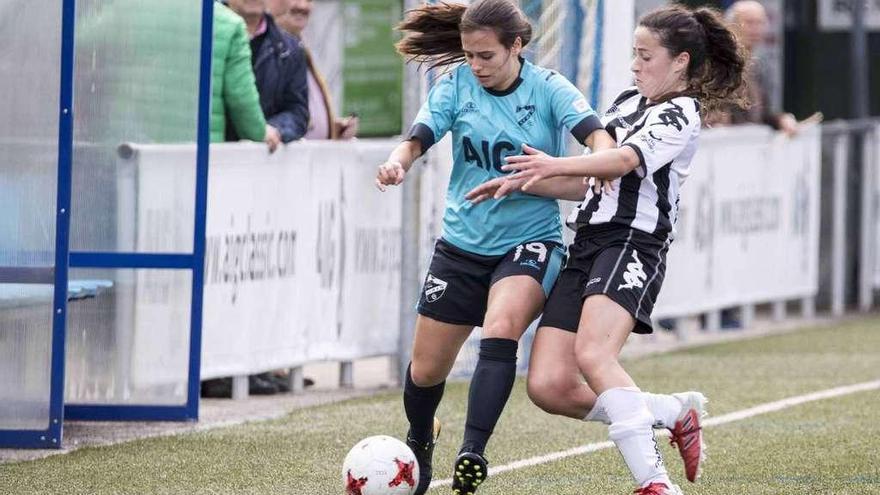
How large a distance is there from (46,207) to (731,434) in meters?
3.31

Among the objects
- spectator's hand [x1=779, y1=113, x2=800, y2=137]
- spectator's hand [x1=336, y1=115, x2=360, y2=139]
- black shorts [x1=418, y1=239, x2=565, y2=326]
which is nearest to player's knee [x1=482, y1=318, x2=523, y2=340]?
black shorts [x1=418, y1=239, x2=565, y2=326]

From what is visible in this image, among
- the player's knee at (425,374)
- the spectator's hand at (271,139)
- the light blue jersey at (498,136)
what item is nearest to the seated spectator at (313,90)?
the spectator's hand at (271,139)

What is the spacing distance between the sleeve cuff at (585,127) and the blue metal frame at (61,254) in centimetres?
252

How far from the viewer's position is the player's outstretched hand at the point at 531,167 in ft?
21.1

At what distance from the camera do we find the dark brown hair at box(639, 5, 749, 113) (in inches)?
269

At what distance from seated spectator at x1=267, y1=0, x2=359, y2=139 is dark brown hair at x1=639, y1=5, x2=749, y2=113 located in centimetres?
470

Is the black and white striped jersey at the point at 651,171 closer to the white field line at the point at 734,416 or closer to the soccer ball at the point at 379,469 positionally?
the soccer ball at the point at 379,469

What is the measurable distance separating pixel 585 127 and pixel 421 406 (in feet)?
3.91

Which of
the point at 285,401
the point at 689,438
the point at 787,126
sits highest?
the point at 787,126

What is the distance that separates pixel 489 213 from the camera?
709 centimetres

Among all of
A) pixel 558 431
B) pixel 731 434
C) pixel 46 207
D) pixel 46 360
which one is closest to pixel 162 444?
pixel 46 360

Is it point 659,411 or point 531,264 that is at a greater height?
point 531,264

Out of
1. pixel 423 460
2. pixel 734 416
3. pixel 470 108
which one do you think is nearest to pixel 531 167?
pixel 470 108

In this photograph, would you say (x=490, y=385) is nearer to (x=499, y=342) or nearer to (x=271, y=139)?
(x=499, y=342)
